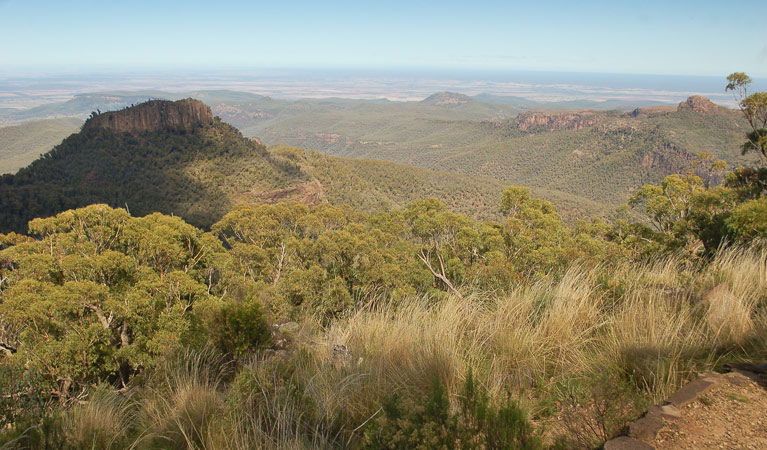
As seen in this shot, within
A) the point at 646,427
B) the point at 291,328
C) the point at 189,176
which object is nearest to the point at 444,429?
the point at 646,427

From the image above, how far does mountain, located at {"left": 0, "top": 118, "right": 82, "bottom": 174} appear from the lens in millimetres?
104675

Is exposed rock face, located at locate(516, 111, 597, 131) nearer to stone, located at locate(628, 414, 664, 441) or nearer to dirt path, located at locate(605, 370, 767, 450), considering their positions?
dirt path, located at locate(605, 370, 767, 450)

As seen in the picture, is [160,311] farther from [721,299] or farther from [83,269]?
[721,299]

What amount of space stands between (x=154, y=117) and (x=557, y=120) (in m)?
129

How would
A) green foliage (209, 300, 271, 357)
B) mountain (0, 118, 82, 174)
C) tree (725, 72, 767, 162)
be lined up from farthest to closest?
mountain (0, 118, 82, 174) < tree (725, 72, 767, 162) < green foliage (209, 300, 271, 357)

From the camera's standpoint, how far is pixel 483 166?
4552 inches

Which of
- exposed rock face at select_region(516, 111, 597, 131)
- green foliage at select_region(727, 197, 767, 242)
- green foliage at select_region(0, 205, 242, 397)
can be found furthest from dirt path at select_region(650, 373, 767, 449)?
exposed rock face at select_region(516, 111, 597, 131)

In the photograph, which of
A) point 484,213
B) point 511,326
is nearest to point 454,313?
point 511,326

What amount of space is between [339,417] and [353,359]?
854 millimetres

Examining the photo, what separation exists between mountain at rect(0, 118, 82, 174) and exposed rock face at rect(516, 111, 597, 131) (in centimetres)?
15239

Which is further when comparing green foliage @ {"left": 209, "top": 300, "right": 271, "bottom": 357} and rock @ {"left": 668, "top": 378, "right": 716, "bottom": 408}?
green foliage @ {"left": 209, "top": 300, "right": 271, "bottom": 357}

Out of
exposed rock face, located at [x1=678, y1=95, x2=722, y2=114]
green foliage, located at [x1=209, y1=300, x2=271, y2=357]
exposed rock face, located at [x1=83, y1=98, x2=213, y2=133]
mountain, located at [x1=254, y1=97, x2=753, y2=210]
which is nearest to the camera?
green foliage, located at [x1=209, y1=300, x2=271, y2=357]

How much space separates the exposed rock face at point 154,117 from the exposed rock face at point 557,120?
115448 mm

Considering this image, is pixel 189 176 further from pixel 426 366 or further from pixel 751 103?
pixel 426 366
